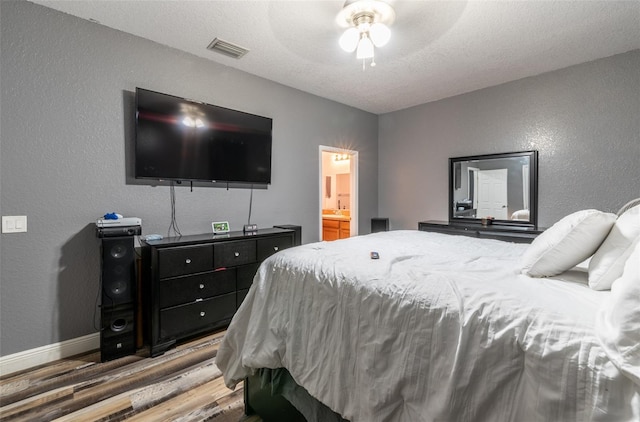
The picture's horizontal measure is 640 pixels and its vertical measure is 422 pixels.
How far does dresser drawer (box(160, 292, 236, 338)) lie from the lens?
2.40 m

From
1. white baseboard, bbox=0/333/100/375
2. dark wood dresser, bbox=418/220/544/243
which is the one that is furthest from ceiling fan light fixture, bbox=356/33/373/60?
white baseboard, bbox=0/333/100/375

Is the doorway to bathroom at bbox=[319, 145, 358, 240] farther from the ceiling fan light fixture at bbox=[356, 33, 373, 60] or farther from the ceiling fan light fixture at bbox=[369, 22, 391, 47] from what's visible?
the ceiling fan light fixture at bbox=[369, 22, 391, 47]

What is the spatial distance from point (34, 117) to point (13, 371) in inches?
Answer: 75.2

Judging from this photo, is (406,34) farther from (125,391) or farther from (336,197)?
(336,197)

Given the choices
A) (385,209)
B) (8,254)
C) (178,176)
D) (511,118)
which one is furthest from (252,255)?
(511,118)

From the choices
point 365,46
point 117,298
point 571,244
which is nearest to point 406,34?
point 365,46

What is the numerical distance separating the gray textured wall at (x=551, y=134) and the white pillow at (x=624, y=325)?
313 cm

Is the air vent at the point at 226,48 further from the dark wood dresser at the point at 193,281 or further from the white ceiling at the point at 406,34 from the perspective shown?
the dark wood dresser at the point at 193,281

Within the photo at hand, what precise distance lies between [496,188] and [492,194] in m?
0.09

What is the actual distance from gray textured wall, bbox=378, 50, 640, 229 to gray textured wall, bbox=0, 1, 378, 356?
124 inches

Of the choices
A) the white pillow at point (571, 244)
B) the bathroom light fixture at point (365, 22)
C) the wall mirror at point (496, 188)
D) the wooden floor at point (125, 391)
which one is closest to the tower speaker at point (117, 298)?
the wooden floor at point (125, 391)

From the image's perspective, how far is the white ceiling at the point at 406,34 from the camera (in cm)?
220

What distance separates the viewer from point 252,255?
2896mm

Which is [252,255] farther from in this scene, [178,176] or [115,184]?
[115,184]
